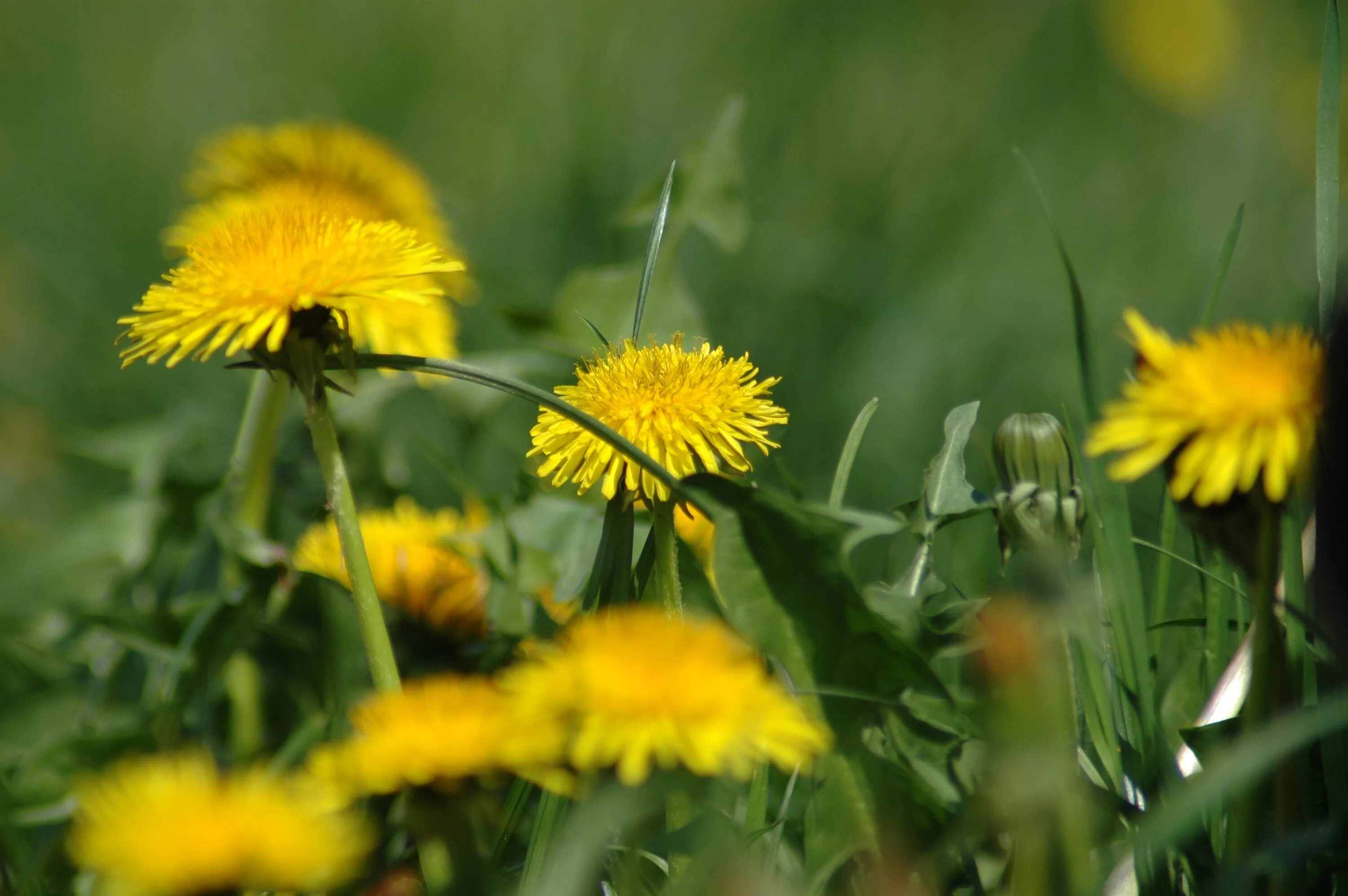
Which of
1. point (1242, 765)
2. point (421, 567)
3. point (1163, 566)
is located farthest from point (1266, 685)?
point (421, 567)

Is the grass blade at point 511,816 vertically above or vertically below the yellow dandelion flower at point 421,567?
below

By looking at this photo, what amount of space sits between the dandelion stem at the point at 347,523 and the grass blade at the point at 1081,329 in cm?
40

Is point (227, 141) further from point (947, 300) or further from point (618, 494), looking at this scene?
A: point (947, 300)

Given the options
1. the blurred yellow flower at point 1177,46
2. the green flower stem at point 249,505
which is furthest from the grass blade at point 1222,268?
the blurred yellow flower at point 1177,46

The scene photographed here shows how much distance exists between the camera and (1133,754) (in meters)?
0.64

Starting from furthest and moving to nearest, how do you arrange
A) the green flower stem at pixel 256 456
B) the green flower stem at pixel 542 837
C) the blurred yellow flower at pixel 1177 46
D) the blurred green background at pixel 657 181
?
1. the blurred yellow flower at pixel 1177 46
2. the blurred green background at pixel 657 181
3. the green flower stem at pixel 256 456
4. the green flower stem at pixel 542 837

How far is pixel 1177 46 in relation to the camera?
13.7 ft

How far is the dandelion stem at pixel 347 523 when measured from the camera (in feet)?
2.01

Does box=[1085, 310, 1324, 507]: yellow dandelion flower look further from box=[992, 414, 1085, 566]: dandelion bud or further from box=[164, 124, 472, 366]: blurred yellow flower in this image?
box=[164, 124, 472, 366]: blurred yellow flower

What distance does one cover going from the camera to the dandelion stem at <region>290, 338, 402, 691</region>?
613mm

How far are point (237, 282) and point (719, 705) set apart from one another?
317mm

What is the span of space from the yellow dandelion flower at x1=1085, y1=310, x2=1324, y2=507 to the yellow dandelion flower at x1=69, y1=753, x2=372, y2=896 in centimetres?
35

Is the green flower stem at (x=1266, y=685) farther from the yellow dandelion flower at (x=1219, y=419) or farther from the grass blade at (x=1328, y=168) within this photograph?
the grass blade at (x=1328, y=168)

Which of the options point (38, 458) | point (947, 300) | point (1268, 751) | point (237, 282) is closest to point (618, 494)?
point (237, 282)
